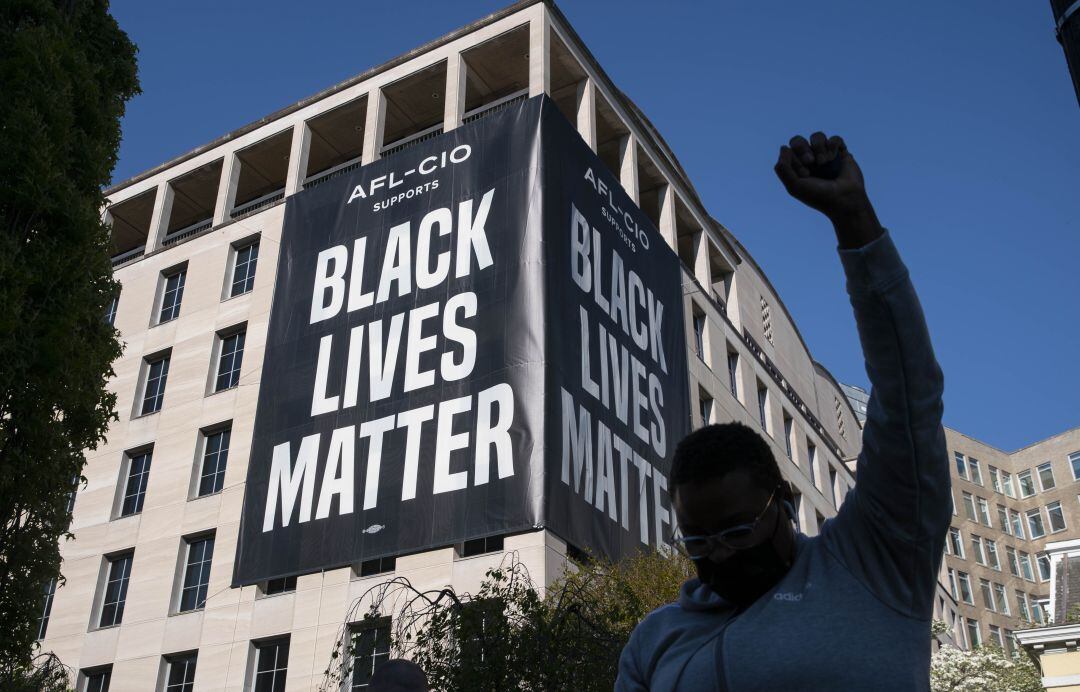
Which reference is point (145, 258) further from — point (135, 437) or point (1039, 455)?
point (1039, 455)

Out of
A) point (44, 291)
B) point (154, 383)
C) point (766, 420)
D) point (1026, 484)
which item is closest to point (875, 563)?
point (44, 291)

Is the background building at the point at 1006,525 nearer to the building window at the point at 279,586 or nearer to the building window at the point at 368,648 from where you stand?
the building window at the point at 279,586

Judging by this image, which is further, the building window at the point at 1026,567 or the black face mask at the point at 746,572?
the building window at the point at 1026,567

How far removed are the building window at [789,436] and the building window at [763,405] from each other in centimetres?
181

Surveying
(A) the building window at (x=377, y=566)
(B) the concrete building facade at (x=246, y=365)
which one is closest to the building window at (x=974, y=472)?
(B) the concrete building facade at (x=246, y=365)

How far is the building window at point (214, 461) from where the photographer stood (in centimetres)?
3120

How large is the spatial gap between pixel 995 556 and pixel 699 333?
2103 inches

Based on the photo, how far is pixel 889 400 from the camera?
8.05ft

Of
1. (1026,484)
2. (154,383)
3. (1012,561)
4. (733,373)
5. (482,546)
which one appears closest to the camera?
(482,546)

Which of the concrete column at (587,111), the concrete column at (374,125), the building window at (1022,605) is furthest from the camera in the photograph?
the building window at (1022,605)

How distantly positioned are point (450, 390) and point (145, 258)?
18.3 m

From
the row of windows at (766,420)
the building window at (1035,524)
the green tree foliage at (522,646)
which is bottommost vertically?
the green tree foliage at (522,646)

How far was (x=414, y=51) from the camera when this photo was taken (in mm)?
36094

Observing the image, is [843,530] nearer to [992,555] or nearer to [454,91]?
[454,91]
